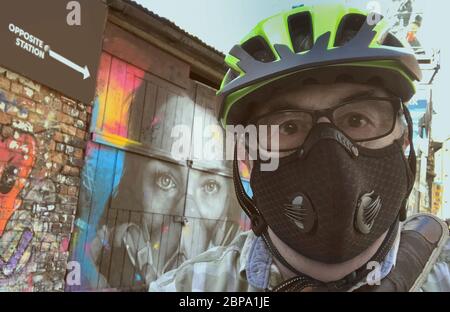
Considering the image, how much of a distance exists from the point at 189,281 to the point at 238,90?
2.09 feet

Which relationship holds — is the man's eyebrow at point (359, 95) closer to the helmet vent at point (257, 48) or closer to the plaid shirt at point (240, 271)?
the helmet vent at point (257, 48)

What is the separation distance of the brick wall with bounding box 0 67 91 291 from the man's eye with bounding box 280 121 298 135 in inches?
88.2

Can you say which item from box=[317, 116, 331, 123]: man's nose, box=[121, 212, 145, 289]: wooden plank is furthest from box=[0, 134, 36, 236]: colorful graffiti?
box=[317, 116, 331, 123]: man's nose

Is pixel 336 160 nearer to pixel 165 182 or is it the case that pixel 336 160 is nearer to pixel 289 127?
pixel 289 127

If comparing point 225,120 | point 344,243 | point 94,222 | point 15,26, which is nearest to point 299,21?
point 225,120

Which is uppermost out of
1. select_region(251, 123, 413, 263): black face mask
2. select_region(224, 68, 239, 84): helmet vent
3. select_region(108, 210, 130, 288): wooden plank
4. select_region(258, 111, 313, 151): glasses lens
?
select_region(224, 68, 239, 84): helmet vent

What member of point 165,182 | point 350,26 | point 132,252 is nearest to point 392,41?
point 350,26

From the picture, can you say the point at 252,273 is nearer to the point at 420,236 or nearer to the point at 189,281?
the point at 189,281

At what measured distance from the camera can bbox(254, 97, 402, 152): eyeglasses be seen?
1.04m

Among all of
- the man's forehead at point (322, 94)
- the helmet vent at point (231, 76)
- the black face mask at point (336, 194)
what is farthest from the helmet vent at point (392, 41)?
the helmet vent at point (231, 76)

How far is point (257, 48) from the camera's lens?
4.08 feet

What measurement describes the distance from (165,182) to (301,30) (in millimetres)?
2824

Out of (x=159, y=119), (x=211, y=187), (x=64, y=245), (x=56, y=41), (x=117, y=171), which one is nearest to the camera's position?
(x=56, y=41)

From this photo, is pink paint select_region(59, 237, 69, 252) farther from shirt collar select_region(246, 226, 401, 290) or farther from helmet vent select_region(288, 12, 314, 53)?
helmet vent select_region(288, 12, 314, 53)
